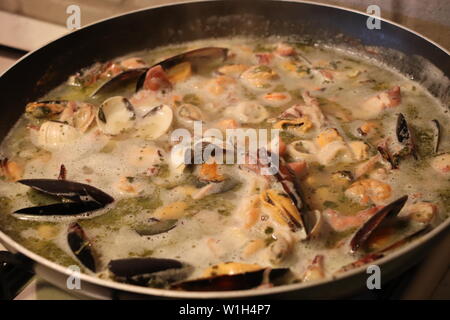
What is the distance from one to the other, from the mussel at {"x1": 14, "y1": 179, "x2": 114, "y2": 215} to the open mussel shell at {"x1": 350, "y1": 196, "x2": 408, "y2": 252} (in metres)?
0.82

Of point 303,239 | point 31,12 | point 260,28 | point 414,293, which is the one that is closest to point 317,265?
point 303,239

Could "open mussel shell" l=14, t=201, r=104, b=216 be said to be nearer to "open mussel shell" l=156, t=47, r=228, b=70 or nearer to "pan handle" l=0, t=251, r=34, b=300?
"pan handle" l=0, t=251, r=34, b=300

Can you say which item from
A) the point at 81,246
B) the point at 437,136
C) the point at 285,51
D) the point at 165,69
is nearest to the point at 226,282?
the point at 81,246

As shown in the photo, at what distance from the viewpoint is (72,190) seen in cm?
173

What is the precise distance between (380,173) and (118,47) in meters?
1.42

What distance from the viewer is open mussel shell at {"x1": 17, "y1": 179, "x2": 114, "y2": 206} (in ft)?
5.66

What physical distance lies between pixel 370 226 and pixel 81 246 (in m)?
0.87

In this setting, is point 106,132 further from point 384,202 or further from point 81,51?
point 384,202

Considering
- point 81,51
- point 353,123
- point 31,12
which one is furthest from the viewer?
point 31,12

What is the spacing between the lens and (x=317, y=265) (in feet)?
4.87
